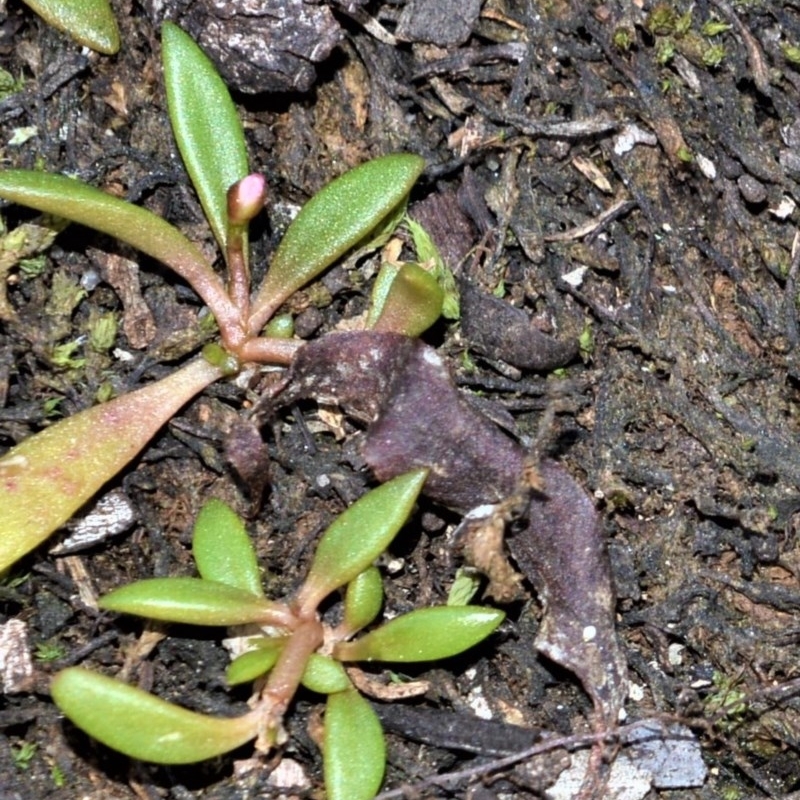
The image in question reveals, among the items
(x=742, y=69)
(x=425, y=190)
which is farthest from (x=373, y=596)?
(x=742, y=69)

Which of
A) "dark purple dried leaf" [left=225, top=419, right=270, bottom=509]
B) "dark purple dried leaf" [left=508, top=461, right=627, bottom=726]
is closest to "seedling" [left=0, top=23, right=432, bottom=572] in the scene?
"dark purple dried leaf" [left=225, top=419, right=270, bottom=509]

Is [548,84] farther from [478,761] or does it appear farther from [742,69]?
[478,761]

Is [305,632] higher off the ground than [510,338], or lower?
lower

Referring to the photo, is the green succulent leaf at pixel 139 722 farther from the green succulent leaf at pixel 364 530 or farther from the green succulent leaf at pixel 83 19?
the green succulent leaf at pixel 83 19

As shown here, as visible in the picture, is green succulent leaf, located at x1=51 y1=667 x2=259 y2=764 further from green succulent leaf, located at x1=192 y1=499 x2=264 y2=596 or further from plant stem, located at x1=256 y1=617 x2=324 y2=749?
green succulent leaf, located at x1=192 y1=499 x2=264 y2=596

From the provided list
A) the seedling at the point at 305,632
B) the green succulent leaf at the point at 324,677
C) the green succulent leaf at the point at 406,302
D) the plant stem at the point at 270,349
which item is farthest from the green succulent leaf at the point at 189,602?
the green succulent leaf at the point at 406,302

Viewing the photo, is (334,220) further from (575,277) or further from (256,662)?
(256,662)

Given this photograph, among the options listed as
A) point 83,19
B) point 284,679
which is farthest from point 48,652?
point 83,19
